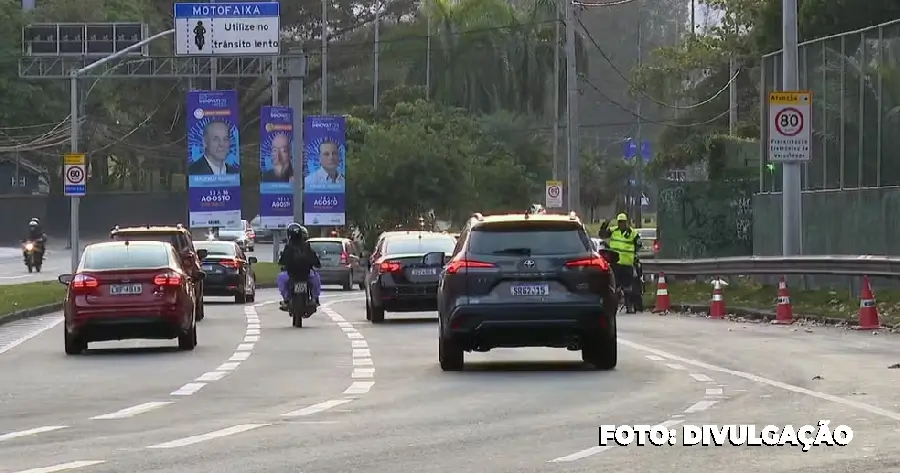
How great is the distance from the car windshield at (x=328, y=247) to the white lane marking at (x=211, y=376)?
98.7ft

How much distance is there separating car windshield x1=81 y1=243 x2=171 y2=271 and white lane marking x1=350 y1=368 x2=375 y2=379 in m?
5.25

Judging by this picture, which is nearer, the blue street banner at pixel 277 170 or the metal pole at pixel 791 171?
the metal pole at pixel 791 171

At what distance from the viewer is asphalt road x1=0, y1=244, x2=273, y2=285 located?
2282 inches

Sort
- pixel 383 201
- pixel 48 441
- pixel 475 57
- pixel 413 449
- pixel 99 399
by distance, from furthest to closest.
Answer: pixel 475 57 → pixel 383 201 → pixel 99 399 → pixel 48 441 → pixel 413 449

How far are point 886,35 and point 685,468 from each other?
23.8 metres

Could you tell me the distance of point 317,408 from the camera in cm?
1545

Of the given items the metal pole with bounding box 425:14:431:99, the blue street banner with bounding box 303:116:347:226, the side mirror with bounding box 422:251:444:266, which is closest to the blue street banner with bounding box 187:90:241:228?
the blue street banner with bounding box 303:116:347:226

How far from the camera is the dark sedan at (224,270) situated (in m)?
40.6

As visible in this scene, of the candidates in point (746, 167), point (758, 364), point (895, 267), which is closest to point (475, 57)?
point (746, 167)

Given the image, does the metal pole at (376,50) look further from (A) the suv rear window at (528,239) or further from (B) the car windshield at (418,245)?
(A) the suv rear window at (528,239)

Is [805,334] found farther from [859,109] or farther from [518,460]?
[518,460]

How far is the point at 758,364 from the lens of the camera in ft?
65.3

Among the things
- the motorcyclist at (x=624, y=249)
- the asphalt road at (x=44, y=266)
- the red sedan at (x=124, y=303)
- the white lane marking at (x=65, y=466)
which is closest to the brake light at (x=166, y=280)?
the red sedan at (x=124, y=303)

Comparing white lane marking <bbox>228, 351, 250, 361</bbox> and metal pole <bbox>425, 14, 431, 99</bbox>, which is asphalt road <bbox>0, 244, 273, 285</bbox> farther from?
white lane marking <bbox>228, 351, 250, 361</bbox>
